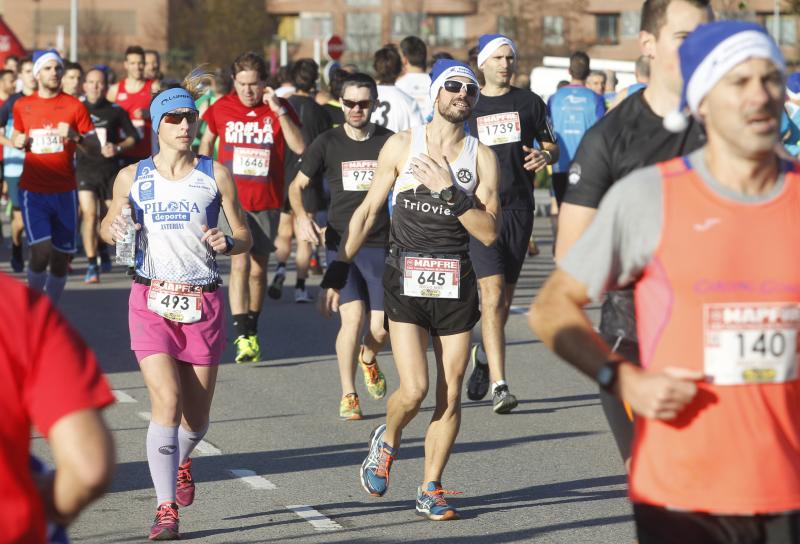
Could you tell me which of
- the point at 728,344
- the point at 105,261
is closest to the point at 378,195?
the point at 728,344

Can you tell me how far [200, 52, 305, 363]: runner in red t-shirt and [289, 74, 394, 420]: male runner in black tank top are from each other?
5.90 feet

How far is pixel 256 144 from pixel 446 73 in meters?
5.46

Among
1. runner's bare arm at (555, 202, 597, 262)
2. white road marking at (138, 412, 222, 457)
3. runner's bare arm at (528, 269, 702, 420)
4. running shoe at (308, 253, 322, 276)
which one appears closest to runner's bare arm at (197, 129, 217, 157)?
white road marking at (138, 412, 222, 457)

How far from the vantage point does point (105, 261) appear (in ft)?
60.0

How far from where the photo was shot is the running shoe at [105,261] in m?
18.2

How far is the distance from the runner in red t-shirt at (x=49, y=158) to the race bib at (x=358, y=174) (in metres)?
4.05

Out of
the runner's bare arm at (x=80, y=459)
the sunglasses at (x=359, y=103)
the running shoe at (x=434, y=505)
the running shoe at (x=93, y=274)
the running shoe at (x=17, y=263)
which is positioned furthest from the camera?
the running shoe at (x=17, y=263)

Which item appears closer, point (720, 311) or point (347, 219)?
point (720, 311)

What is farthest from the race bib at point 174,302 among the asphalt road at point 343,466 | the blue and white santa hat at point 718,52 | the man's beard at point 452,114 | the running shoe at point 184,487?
the blue and white santa hat at point 718,52

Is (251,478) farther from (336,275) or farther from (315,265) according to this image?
(315,265)

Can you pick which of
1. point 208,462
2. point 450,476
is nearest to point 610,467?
point 450,476

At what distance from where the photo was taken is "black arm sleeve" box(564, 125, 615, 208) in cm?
484

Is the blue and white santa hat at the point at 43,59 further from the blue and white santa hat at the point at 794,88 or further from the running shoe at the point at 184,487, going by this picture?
the running shoe at the point at 184,487

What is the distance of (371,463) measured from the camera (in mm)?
7336
